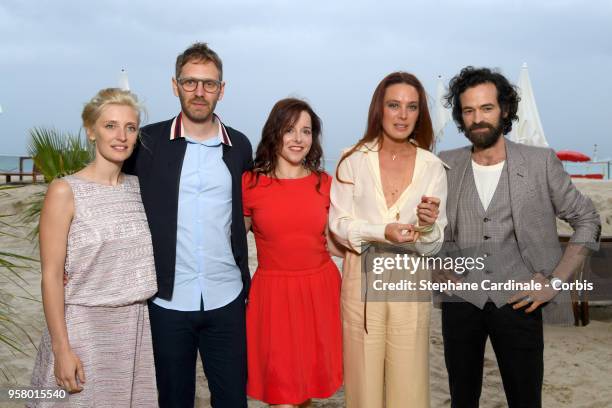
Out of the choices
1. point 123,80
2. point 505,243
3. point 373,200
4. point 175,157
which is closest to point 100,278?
point 175,157

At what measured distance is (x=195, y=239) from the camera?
247 centimetres

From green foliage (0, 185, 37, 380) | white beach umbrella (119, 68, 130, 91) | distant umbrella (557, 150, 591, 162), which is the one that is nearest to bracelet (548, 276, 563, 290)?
green foliage (0, 185, 37, 380)

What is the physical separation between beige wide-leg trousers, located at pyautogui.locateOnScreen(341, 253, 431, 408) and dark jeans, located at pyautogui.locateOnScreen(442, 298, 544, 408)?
0.23 m

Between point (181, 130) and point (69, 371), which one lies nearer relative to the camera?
point (69, 371)

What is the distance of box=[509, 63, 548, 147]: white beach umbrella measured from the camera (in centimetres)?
1239

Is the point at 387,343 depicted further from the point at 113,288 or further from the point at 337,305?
the point at 113,288

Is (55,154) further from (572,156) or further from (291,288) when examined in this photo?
(572,156)

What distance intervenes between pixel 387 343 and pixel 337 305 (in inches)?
13.0

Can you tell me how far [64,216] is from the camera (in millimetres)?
2113

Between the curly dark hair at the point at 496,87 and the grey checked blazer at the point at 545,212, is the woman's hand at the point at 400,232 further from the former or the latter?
the curly dark hair at the point at 496,87

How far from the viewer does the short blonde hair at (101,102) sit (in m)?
2.25

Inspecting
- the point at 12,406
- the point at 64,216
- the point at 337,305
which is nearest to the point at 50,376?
the point at 64,216

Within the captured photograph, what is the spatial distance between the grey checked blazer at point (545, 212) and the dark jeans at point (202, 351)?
144cm

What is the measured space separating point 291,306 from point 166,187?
847mm
